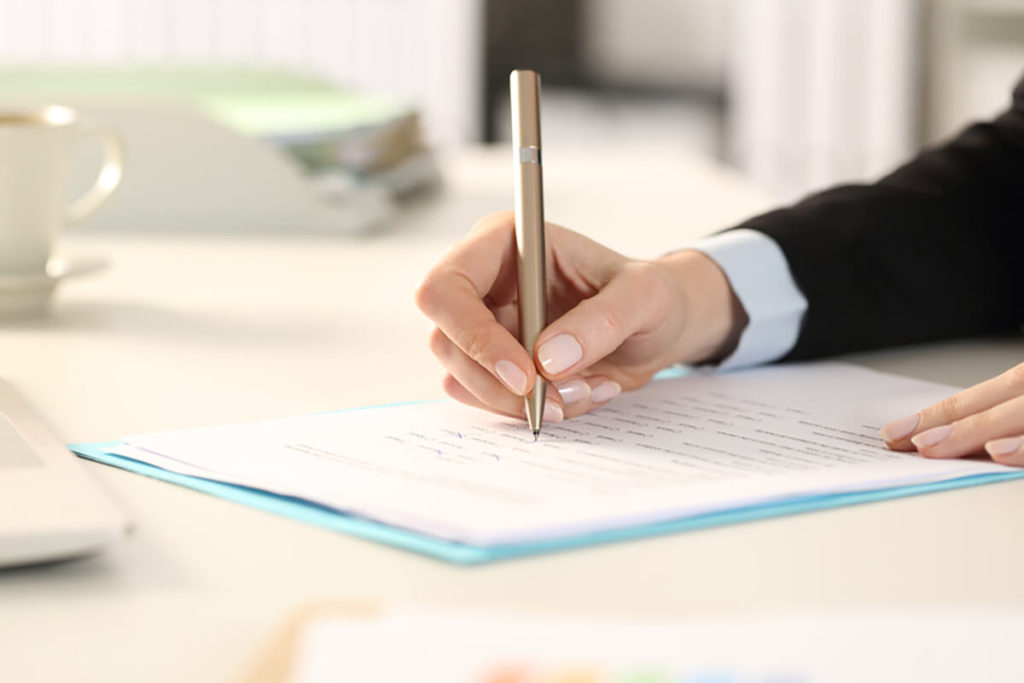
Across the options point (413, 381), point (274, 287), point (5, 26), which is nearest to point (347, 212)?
point (274, 287)

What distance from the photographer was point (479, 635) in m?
0.37

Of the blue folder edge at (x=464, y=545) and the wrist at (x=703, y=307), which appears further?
the wrist at (x=703, y=307)

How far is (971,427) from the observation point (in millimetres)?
580

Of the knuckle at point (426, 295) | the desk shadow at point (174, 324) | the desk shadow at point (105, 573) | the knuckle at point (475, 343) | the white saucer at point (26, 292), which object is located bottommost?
the desk shadow at point (174, 324)

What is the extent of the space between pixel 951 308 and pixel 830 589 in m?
0.47

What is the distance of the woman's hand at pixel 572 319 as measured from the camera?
63 cm

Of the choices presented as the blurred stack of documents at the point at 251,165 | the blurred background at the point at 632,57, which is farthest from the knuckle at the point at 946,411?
the blurred background at the point at 632,57

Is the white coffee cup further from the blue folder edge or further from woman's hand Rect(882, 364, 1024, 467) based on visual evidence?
woman's hand Rect(882, 364, 1024, 467)

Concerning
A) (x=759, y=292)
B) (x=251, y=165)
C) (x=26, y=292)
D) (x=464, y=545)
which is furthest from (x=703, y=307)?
(x=251, y=165)

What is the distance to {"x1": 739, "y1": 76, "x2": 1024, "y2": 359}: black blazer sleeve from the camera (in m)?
0.82

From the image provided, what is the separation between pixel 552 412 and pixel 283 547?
194mm

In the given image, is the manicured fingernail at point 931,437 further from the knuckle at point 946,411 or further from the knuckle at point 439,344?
the knuckle at point 439,344

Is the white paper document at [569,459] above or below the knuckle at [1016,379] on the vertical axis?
below

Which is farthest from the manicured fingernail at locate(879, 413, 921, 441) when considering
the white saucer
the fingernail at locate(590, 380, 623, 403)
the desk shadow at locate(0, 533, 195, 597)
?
the white saucer
